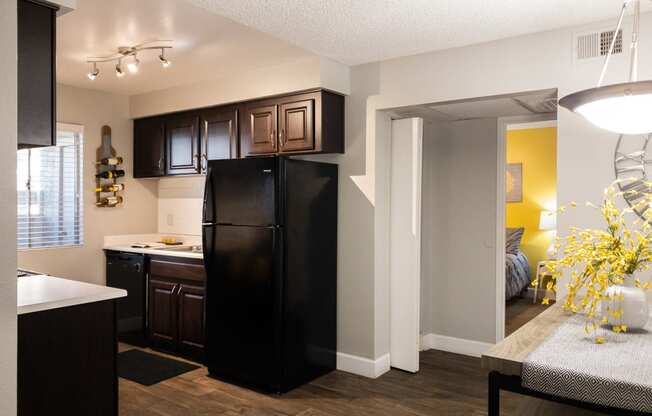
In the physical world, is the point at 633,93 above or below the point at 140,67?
below

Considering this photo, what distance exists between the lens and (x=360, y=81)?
12.9 feet

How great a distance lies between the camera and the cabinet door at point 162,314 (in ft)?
14.2

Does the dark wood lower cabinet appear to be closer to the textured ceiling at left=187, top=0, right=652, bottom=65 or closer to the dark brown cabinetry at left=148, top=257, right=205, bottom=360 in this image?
the dark brown cabinetry at left=148, top=257, right=205, bottom=360

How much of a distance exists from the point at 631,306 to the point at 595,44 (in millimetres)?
1862

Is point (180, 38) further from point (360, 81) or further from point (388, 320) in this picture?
point (388, 320)

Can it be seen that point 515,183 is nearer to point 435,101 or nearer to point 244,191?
point 435,101

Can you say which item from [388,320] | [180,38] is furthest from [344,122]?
[388,320]

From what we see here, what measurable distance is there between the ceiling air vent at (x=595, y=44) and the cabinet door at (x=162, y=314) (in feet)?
11.4

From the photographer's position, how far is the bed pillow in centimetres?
682

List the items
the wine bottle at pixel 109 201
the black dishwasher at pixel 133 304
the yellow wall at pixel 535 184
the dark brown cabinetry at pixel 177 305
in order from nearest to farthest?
the dark brown cabinetry at pixel 177 305, the black dishwasher at pixel 133 304, the wine bottle at pixel 109 201, the yellow wall at pixel 535 184

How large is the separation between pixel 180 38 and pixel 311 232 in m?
1.63

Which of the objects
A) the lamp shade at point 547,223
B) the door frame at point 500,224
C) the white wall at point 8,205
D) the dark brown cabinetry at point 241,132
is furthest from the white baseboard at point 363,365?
the lamp shade at point 547,223

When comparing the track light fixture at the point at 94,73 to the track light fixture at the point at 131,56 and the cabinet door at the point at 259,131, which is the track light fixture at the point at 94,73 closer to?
the track light fixture at the point at 131,56

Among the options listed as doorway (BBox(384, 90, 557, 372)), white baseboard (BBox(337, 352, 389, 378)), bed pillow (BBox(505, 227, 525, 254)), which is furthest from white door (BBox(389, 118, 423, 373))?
bed pillow (BBox(505, 227, 525, 254))
